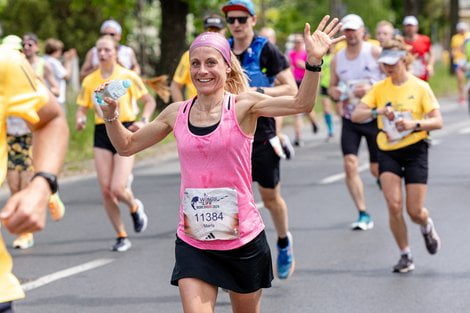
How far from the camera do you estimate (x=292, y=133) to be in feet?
70.8

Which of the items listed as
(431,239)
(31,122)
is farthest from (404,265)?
(31,122)

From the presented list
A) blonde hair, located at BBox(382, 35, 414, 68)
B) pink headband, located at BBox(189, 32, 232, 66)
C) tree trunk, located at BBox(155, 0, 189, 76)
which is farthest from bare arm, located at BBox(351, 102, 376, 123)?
tree trunk, located at BBox(155, 0, 189, 76)

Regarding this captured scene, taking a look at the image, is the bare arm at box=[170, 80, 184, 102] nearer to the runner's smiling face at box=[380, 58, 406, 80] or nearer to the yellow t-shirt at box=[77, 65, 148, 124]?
the yellow t-shirt at box=[77, 65, 148, 124]

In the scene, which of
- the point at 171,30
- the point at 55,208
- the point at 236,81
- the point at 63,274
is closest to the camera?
the point at 55,208

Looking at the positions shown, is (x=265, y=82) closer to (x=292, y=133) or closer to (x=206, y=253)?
(x=206, y=253)

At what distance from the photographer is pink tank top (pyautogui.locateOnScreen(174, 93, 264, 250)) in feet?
18.3

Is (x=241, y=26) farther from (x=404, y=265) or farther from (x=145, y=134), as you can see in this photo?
(x=145, y=134)

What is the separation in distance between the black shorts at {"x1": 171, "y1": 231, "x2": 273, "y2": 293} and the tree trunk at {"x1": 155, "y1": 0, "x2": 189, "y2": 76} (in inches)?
748

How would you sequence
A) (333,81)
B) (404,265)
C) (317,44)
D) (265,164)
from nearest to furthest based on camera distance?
1. (317,44)
2. (265,164)
3. (404,265)
4. (333,81)

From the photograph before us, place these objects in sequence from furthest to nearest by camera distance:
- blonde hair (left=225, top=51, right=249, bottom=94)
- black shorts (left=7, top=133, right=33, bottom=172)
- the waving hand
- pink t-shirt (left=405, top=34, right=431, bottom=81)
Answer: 1. pink t-shirt (left=405, top=34, right=431, bottom=81)
2. black shorts (left=7, top=133, right=33, bottom=172)
3. blonde hair (left=225, top=51, right=249, bottom=94)
4. the waving hand

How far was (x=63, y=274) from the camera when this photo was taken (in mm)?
9062

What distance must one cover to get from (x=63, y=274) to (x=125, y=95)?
1819 mm

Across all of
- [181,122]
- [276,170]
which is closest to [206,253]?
[181,122]

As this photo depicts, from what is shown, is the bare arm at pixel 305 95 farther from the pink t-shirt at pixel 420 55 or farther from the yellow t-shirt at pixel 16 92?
the pink t-shirt at pixel 420 55
